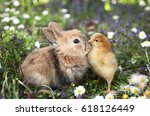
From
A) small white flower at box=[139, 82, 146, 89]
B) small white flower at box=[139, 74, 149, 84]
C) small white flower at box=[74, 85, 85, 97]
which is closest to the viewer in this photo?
small white flower at box=[74, 85, 85, 97]

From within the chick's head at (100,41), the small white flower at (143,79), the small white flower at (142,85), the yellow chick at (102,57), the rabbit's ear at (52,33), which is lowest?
the small white flower at (142,85)

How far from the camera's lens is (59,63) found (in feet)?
19.2

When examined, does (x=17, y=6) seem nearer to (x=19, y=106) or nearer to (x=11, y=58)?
(x=11, y=58)

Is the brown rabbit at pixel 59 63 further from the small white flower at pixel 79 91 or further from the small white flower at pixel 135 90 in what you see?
the small white flower at pixel 135 90

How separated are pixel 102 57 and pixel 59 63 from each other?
517 millimetres

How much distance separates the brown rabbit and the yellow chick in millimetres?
116

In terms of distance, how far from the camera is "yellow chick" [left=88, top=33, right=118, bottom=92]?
570 cm

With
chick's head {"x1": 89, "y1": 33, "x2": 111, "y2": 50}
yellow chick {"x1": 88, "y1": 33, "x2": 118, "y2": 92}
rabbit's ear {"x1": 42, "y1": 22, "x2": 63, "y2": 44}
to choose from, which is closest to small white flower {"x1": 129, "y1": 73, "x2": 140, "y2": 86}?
yellow chick {"x1": 88, "y1": 33, "x2": 118, "y2": 92}

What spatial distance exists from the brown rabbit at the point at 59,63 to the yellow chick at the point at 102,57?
0.38 feet

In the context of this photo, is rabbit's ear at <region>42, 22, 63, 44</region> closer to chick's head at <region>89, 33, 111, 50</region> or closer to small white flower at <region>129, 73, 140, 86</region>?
chick's head at <region>89, 33, 111, 50</region>

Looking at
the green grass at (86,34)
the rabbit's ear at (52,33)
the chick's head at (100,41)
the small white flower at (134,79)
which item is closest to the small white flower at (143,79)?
the small white flower at (134,79)

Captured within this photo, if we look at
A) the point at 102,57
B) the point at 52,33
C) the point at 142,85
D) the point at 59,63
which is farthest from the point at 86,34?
the point at 142,85

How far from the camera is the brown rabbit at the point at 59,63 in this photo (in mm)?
5801

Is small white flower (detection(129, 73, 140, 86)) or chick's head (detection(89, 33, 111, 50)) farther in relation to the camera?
small white flower (detection(129, 73, 140, 86))
